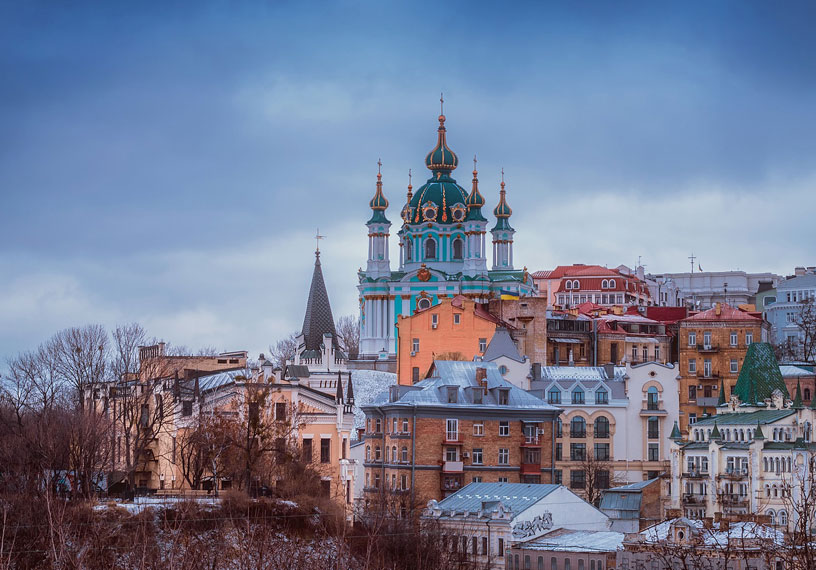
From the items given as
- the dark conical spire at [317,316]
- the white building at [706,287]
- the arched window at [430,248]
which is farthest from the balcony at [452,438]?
the white building at [706,287]

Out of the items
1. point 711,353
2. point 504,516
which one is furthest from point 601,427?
point 504,516

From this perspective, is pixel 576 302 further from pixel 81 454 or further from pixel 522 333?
pixel 81 454

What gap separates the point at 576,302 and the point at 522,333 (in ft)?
183

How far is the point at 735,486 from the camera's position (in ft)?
238

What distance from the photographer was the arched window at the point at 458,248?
413 ft

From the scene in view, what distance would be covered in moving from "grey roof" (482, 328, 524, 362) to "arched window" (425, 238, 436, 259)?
3774 cm

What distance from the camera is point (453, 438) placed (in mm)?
72562

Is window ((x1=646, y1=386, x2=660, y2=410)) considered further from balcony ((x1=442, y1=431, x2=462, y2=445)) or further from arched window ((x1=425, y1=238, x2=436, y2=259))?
arched window ((x1=425, y1=238, x2=436, y2=259))

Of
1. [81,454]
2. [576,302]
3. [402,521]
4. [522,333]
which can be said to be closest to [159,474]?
[81,454]

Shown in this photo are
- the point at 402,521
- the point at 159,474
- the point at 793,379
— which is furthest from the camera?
the point at 793,379

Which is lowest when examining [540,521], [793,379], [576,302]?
[540,521]

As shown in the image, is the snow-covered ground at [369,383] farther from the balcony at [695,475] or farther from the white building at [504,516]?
the white building at [504,516]

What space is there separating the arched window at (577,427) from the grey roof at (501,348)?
5521mm

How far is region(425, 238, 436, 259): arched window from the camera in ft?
414
